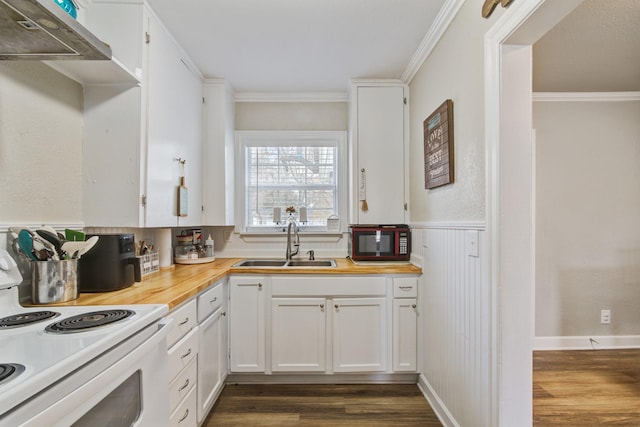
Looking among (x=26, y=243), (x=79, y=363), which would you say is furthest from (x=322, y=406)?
(x=26, y=243)

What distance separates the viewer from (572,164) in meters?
2.81

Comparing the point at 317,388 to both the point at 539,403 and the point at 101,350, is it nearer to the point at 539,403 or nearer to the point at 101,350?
the point at 539,403

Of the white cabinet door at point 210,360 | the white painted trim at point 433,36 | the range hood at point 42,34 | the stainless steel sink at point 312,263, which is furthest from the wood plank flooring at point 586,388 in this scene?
the range hood at point 42,34

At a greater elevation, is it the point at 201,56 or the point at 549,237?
the point at 201,56

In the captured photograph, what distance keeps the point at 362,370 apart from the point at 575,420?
1288 millimetres

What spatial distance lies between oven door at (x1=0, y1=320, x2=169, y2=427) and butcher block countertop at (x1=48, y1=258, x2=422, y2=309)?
0.33 meters

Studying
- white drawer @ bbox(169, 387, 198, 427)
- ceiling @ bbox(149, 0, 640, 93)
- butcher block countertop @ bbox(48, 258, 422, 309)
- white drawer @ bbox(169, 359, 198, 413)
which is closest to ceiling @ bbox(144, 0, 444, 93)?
ceiling @ bbox(149, 0, 640, 93)

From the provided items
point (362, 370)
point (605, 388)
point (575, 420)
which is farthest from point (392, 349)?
point (605, 388)

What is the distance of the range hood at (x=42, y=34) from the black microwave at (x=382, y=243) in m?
1.95

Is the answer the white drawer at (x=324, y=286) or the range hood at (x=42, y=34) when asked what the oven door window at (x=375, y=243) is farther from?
the range hood at (x=42, y=34)

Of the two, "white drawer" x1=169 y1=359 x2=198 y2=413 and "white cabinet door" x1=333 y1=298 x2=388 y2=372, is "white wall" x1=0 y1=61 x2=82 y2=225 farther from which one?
"white cabinet door" x1=333 y1=298 x2=388 y2=372

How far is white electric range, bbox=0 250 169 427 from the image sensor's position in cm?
60

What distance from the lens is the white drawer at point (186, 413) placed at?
142cm

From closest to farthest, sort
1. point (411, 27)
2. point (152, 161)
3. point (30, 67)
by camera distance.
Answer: point (30, 67), point (152, 161), point (411, 27)
